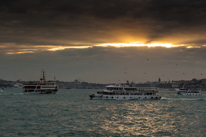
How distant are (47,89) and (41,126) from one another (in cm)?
11263

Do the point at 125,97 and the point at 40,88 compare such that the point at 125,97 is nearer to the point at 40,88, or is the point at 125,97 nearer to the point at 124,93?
the point at 124,93

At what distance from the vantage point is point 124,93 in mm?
99188

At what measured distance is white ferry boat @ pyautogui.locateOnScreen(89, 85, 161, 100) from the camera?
321 feet

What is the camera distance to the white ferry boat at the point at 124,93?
9794 centimetres

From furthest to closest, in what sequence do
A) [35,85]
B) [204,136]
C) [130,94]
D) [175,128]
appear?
1. [35,85]
2. [130,94]
3. [175,128]
4. [204,136]

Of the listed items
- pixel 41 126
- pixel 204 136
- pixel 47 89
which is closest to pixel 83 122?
pixel 41 126

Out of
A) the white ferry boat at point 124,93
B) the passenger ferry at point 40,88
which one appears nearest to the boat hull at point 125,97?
the white ferry boat at point 124,93

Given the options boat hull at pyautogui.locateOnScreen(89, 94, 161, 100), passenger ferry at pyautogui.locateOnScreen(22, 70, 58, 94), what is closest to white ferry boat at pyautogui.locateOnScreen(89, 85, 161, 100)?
boat hull at pyautogui.locateOnScreen(89, 94, 161, 100)

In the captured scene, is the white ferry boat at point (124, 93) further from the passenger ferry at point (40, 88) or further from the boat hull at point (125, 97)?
the passenger ferry at point (40, 88)

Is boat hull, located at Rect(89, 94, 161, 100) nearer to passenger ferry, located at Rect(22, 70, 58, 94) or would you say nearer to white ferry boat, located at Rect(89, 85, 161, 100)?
white ferry boat, located at Rect(89, 85, 161, 100)

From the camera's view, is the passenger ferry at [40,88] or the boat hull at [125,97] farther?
the passenger ferry at [40,88]

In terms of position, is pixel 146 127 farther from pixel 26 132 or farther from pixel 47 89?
pixel 47 89

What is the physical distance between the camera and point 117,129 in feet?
127

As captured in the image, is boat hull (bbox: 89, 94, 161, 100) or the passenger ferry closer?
boat hull (bbox: 89, 94, 161, 100)
